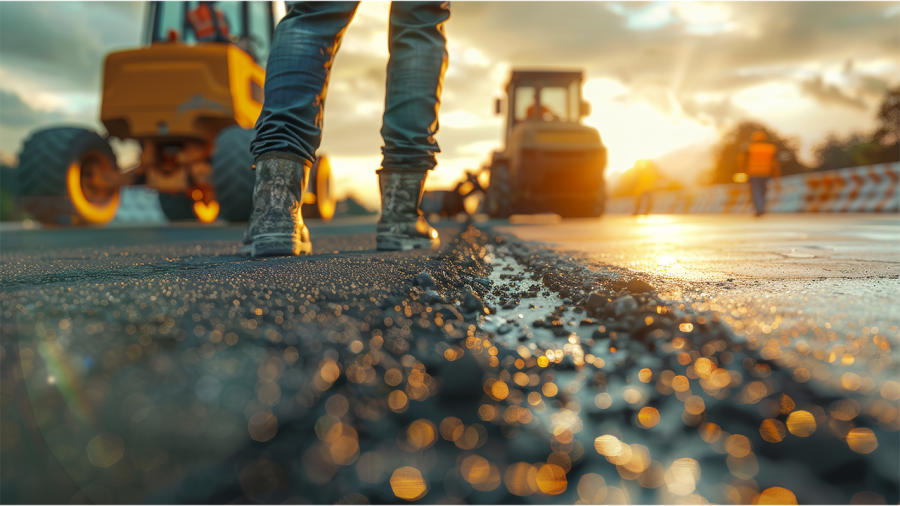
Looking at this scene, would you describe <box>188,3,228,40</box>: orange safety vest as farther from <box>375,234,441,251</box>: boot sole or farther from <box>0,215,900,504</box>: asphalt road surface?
<box>0,215,900,504</box>: asphalt road surface

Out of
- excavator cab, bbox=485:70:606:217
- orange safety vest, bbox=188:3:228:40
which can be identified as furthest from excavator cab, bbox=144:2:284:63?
excavator cab, bbox=485:70:606:217

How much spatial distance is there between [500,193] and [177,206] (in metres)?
5.63

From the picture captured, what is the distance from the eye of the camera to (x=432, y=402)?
57 cm

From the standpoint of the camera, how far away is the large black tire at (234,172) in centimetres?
469

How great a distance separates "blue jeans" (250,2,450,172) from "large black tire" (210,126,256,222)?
301 cm

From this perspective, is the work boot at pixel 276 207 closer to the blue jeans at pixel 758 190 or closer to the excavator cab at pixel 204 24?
the excavator cab at pixel 204 24

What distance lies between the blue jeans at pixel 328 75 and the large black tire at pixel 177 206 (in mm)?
7899

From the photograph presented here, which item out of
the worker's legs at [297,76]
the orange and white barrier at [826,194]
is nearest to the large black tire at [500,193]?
the worker's legs at [297,76]

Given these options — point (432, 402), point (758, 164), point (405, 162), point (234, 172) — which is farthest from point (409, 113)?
point (758, 164)

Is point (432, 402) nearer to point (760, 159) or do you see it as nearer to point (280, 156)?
point (280, 156)

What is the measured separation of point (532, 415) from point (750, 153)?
10.0 m

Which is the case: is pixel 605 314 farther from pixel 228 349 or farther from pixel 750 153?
pixel 750 153

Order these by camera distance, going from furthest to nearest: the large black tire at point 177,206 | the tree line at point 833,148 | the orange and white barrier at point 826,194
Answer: the tree line at point 833,148 < the orange and white barrier at point 826,194 < the large black tire at point 177,206

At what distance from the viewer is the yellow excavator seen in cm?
542
